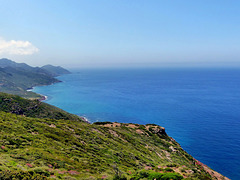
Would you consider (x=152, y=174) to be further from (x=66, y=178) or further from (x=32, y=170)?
(x=32, y=170)

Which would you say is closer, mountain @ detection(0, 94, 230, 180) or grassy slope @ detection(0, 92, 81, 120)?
mountain @ detection(0, 94, 230, 180)

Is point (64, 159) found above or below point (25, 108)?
above

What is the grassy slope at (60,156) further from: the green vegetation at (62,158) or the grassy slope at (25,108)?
the grassy slope at (25,108)

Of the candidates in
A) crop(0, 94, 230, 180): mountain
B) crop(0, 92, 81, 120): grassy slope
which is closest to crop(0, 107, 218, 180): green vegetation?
crop(0, 94, 230, 180): mountain

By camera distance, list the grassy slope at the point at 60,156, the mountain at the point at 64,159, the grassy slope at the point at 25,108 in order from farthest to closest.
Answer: the grassy slope at the point at 25,108, the grassy slope at the point at 60,156, the mountain at the point at 64,159

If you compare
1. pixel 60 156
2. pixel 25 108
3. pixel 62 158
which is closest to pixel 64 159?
pixel 62 158

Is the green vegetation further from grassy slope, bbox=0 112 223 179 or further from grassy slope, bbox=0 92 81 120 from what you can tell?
grassy slope, bbox=0 92 81 120

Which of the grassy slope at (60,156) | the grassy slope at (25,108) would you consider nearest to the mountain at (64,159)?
the grassy slope at (60,156)

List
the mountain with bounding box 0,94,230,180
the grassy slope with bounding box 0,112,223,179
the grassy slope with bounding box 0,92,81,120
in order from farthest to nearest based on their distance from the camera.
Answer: the grassy slope with bounding box 0,92,81,120, the grassy slope with bounding box 0,112,223,179, the mountain with bounding box 0,94,230,180

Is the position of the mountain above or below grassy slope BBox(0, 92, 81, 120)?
above

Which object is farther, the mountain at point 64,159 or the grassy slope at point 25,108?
the grassy slope at point 25,108

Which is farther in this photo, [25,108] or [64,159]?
[25,108]

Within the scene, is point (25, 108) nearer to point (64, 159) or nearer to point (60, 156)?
point (60, 156)

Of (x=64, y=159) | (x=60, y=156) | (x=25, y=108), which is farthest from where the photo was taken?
(x=25, y=108)
